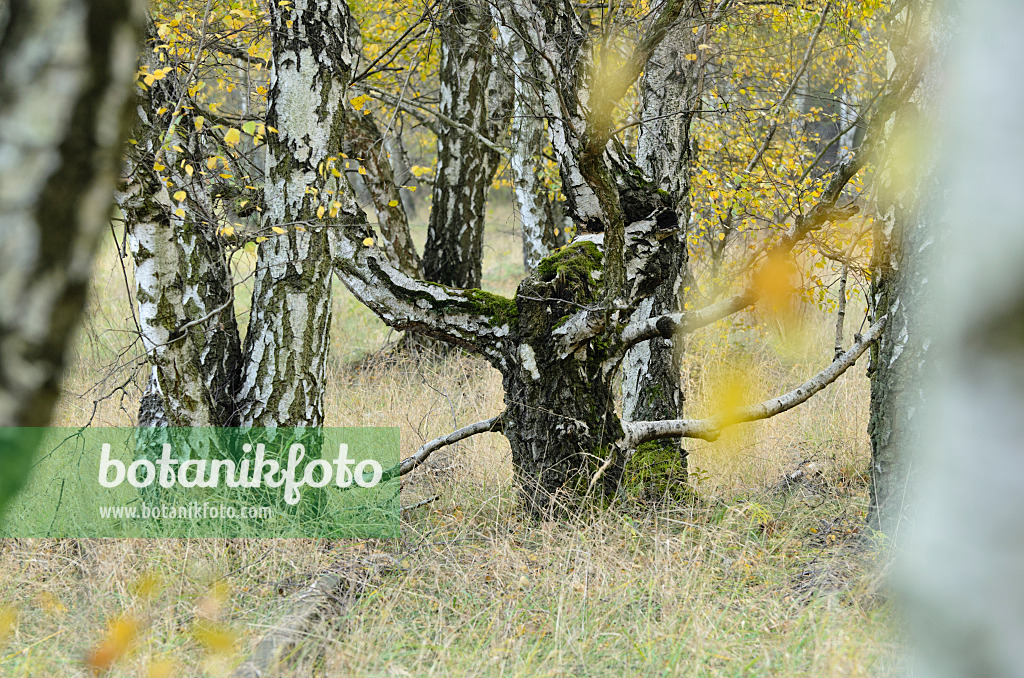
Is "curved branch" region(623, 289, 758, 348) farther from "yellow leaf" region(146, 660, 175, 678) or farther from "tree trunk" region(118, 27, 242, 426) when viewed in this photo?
"yellow leaf" region(146, 660, 175, 678)

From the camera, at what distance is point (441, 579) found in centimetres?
315

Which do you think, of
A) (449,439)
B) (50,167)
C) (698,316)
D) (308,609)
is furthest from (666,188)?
(50,167)

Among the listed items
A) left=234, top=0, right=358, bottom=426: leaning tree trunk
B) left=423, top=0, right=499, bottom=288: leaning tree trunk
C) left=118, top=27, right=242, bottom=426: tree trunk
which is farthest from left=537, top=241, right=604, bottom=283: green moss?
left=423, top=0, right=499, bottom=288: leaning tree trunk

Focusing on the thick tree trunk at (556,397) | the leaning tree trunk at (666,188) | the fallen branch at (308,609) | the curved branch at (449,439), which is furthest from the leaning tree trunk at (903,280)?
the fallen branch at (308,609)

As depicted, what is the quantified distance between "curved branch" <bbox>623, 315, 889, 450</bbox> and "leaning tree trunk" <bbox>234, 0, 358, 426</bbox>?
1.70 metres

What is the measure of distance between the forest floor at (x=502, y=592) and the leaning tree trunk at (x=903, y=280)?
0.36 metres

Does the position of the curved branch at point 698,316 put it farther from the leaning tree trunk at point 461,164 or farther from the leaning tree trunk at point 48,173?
the leaning tree trunk at point 461,164

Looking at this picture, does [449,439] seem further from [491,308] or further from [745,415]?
[745,415]

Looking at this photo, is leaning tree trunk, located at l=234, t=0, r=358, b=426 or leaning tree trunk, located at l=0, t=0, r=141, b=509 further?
leaning tree trunk, located at l=234, t=0, r=358, b=426

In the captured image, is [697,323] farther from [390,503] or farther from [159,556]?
[159,556]

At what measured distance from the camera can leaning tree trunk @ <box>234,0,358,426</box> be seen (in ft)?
11.9

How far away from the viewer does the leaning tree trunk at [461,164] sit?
23.6ft

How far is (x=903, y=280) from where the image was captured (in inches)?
135

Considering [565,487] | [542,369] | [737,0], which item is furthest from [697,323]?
[737,0]
